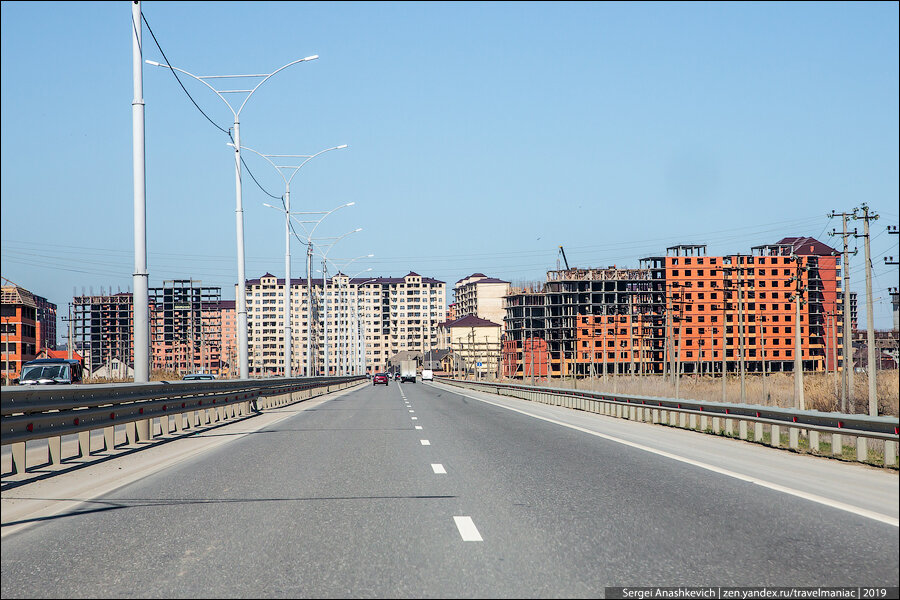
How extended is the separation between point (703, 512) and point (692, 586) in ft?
11.1

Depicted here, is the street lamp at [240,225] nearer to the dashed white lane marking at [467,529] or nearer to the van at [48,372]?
the van at [48,372]

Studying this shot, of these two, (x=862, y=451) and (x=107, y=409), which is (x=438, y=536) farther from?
(x=107, y=409)

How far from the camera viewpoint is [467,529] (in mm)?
8797

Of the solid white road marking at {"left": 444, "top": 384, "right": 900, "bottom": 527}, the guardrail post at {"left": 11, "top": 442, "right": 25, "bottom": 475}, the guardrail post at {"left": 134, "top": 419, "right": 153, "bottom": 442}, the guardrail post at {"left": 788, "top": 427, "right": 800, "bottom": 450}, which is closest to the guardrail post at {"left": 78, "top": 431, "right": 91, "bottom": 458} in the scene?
the guardrail post at {"left": 11, "top": 442, "right": 25, "bottom": 475}

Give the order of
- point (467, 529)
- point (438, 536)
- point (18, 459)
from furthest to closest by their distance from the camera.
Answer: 1. point (18, 459)
2. point (467, 529)
3. point (438, 536)

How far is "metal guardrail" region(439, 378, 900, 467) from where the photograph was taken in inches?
568

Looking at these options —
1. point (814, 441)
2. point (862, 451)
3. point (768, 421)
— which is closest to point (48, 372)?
point (768, 421)

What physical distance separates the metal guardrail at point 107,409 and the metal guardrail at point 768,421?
37.3 ft

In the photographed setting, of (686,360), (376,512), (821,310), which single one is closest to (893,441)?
(376,512)

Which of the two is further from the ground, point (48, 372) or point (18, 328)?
point (18, 328)

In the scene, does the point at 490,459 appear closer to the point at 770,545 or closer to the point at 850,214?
the point at 770,545

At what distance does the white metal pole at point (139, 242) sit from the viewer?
20.9 meters

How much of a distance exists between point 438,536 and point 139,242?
14.6 m

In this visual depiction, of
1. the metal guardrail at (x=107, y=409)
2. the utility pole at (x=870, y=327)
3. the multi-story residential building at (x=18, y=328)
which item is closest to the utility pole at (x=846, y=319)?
the utility pole at (x=870, y=327)
